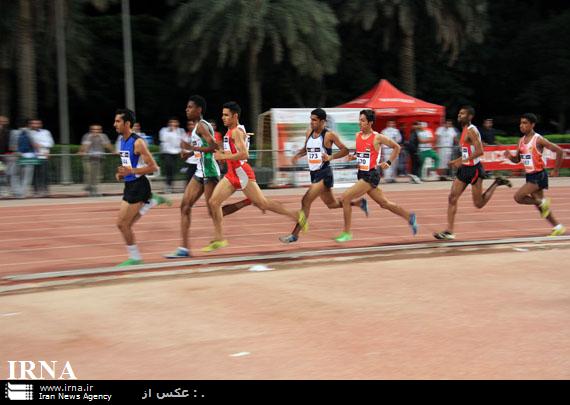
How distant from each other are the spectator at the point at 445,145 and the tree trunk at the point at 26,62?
12633 millimetres

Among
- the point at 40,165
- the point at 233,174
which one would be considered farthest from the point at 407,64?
the point at 233,174

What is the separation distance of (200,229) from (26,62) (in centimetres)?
1489

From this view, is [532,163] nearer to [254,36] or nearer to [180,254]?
[180,254]

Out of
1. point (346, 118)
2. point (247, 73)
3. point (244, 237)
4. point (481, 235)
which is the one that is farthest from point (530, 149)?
point (247, 73)

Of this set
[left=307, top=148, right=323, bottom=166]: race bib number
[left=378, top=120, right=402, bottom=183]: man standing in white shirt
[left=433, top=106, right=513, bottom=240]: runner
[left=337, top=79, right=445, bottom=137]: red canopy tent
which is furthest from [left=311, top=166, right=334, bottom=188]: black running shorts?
[left=337, top=79, right=445, bottom=137]: red canopy tent

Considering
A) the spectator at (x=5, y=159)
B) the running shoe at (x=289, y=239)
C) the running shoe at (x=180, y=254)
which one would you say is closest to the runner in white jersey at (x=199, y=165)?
the running shoe at (x=180, y=254)

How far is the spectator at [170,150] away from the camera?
72.5 ft

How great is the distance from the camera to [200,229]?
1525 centimetres

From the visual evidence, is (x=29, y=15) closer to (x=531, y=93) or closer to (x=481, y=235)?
(x=481, y=235)

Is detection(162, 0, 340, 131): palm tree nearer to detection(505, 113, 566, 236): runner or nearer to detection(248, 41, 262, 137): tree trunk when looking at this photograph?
detection(248, 41, 262, 137): tree trunk

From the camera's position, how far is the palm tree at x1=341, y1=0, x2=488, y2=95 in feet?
112

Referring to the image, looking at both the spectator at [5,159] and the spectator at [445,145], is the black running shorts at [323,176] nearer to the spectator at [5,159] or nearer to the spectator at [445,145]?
the spectator at [5,159]

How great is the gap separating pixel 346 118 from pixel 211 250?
1333 centimetres

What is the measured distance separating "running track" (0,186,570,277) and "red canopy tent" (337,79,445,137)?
7.68 meters
